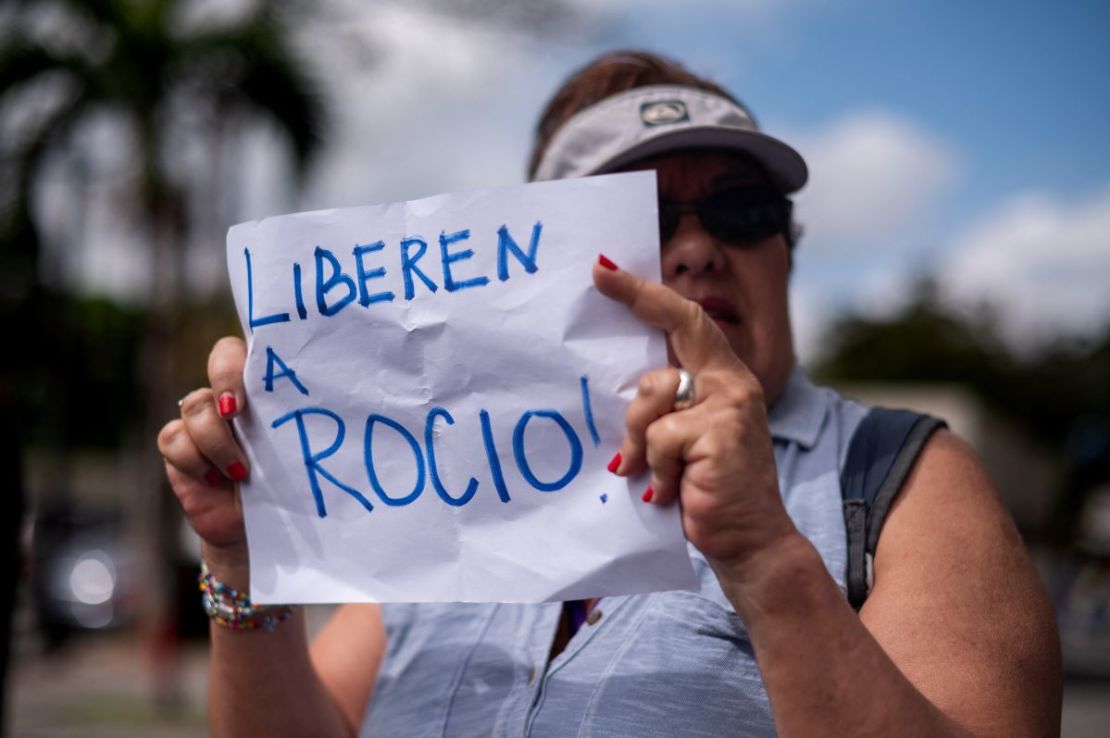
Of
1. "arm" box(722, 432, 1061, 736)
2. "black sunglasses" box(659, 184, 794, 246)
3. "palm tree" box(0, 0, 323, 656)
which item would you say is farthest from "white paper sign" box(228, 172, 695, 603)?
"palm tree" box(0, 0, 323, 656)

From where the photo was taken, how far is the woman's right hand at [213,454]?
5.08 feet

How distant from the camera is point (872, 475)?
1.57 metres

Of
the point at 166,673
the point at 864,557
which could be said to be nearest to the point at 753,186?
the point at 864,557

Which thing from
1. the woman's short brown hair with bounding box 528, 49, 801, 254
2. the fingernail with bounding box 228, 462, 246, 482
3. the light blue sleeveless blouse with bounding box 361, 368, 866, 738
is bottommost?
the light blue sleeveless blouse with bounding box 361, 368, 866, 738

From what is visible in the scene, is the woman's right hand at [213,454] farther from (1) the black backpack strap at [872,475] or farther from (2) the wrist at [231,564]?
(1) the black backpack strap at [872,475]

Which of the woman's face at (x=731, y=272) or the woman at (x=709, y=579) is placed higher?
the woman's face at (x=731, y=272)

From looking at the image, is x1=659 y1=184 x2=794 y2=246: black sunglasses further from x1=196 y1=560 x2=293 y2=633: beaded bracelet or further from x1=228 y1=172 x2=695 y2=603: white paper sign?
x1=196 y1=560 x2=293 y2=633: beaded bracelet

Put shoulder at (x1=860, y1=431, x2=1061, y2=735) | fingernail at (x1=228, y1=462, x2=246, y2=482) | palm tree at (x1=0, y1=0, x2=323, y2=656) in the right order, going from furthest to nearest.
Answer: palm tree at (x1=0, y1=0, x2=323, y2=656), fingernail at (x1=228, y1=462, x2=246, y2=482), shoulder at (x1=860, y1=431, x2=1061, y2=735)

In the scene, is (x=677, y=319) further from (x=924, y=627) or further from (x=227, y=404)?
(x=227, y=404)

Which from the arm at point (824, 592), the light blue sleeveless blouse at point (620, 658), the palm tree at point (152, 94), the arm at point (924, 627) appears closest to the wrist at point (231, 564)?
the light blue sleeveless blouse at point (620, 658)

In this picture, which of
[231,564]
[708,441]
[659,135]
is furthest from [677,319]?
[231,564]

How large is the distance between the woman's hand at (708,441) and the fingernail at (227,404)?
61cm

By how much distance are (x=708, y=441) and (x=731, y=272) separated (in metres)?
0.60

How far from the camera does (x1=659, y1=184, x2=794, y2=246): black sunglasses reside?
1.75 m
